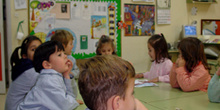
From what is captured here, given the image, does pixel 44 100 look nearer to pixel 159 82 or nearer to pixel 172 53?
pixel 159 82

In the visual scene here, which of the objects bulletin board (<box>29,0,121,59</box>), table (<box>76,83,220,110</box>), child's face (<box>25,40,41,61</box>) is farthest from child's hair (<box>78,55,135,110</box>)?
bulletin board (<box>29,0,121,59</box>)

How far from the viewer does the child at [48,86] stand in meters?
1.35

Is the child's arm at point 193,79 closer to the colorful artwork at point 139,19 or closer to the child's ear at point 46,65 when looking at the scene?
the child's ear at point 46,65

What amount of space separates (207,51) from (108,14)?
6.66 ft

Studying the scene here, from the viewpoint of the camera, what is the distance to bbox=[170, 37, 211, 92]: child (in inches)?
73.1

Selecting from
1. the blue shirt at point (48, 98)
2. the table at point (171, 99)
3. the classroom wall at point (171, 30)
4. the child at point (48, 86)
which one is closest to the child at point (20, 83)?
the child at point (48, 86)

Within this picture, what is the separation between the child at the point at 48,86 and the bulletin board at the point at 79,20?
225 centimetres

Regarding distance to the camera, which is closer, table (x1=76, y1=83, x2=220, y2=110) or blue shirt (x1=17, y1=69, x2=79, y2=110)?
blue shirt (x1=17, y1=69, x2=79, y2=110)

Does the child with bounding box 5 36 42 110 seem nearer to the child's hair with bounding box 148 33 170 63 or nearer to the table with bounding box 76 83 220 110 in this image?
the table with bounding box 76 83 220 110

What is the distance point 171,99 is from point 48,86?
2.92 ft

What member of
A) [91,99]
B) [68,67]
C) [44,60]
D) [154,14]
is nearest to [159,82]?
[68,67]

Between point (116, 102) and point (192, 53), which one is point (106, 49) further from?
point (116, 102)

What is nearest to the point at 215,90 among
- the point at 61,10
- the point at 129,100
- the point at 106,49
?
the point at 129,100

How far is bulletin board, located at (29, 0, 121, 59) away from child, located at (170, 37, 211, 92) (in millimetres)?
2204
